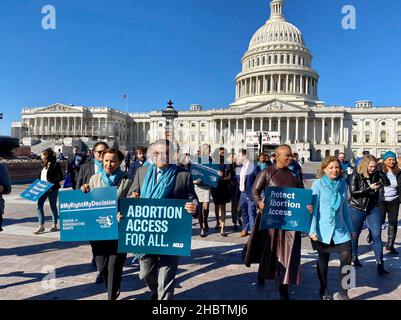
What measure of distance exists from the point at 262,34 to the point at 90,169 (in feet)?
320

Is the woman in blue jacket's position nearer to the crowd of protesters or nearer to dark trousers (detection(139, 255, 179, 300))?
the crowd of protesters

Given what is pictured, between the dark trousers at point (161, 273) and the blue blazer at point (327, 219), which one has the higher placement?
the blue blazer at point (327, 219)

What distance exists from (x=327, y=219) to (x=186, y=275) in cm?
246

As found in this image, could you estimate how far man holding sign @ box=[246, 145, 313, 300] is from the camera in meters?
3.69

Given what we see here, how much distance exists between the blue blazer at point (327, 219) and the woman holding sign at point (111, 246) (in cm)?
257

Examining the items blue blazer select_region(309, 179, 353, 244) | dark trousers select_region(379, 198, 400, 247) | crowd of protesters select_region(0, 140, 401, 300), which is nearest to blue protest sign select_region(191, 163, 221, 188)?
crowd of protesters select_region(0, 140, 401, 300)

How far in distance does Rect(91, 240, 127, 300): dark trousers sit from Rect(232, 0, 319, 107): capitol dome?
272 feet

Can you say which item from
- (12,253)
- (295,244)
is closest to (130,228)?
(295,244)

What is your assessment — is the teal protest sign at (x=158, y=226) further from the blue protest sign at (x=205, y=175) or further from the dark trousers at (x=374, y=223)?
the blue protest sign at (x=205, y=175)

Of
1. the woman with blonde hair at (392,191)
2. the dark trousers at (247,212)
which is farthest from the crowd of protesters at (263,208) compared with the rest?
the dark trousers at (247,212)

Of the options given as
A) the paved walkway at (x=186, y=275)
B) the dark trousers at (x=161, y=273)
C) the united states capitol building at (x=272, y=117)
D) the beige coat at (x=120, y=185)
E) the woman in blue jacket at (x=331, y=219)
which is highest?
the united states capitol building at (x=272, y=117)

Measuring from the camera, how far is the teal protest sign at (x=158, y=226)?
3.17 meters

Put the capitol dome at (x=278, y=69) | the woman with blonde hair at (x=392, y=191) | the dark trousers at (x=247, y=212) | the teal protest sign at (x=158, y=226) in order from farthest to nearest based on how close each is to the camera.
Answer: the capitol dome at (x=278, y=69), the dark trousers at (x=247, y=212), the woman with blonde hair at (x=392, y=191), the teal protest sign at (x=158, y=226)
